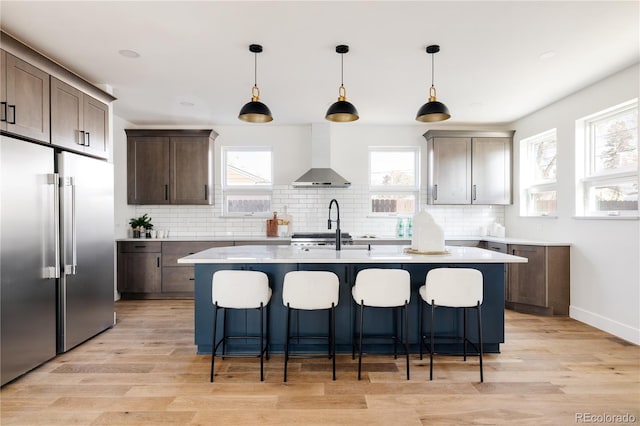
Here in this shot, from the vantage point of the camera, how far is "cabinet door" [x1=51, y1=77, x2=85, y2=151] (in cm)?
311

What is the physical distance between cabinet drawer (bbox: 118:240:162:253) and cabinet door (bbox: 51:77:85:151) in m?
2.07

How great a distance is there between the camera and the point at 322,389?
2.55m

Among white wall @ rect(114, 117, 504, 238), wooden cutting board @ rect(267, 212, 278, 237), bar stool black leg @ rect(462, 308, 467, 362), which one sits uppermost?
white wall @ rect(114, 117, 504, 238)

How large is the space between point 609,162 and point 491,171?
1753 millimetres

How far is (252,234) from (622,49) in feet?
16.8

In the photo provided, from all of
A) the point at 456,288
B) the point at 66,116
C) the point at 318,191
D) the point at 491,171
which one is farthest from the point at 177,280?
the point at 491,171

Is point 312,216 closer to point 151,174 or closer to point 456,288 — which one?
point 151,174

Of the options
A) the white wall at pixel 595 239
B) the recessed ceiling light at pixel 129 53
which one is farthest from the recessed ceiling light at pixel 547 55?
the recessed ceiling light at pixel 129 53

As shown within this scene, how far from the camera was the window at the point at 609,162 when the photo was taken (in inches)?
143

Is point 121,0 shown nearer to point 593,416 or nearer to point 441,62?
point 441,62

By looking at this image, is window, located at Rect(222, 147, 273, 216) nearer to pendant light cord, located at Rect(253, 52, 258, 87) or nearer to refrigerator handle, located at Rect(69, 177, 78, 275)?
pendant light cord, located at Rect(253, 52, 258, 87)

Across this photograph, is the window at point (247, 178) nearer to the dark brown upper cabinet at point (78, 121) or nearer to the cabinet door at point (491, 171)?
the dark brown upper cabinet at point (78, 121)

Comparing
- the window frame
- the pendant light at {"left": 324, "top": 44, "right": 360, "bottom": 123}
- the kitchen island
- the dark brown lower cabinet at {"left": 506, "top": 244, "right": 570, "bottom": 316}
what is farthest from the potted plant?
the dark brown lower cabinet at {"left": 506, "top": 244, "right": 570, "bottom": 316}

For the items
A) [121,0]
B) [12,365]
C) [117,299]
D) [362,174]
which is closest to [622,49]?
[362,174]
